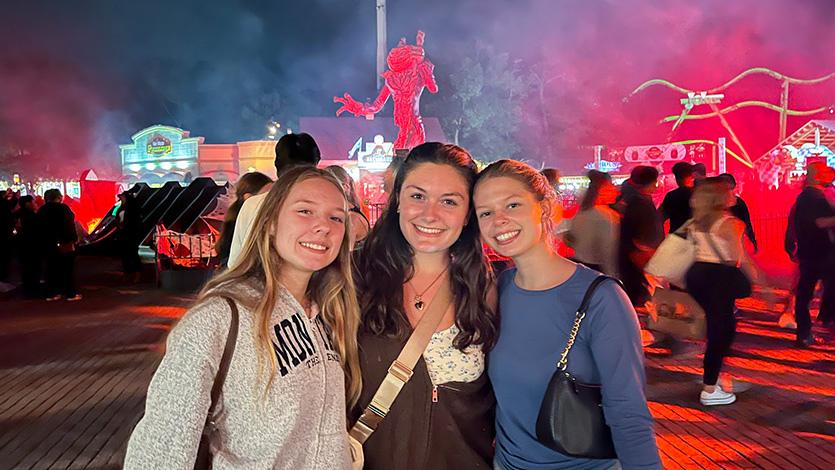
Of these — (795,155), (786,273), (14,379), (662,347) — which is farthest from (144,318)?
(795,155)

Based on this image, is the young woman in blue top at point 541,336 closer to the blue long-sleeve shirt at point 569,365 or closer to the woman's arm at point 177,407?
the blue long-sleeve shirt at point 569,365

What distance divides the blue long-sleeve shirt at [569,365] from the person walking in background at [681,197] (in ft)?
19.5

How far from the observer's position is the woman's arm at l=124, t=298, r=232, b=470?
1.35m

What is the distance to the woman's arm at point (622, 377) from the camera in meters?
1.66

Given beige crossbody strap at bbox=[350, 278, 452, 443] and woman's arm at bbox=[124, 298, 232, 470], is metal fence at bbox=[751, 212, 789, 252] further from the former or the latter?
woman's arm at bbox=[124, 298, 232, 470]

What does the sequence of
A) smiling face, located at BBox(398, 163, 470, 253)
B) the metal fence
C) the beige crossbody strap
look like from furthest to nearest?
the metal fence < smiling face, located at BBox(398, 163, 470, 253) < the beige crossbody strap

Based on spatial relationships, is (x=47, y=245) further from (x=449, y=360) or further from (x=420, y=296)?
(x=449, y=360)

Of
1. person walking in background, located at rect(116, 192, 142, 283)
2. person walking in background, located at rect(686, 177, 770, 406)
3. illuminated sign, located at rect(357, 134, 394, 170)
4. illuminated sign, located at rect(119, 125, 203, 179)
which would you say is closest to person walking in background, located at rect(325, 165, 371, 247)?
person walking in background, located at rect(686, 177, 770, 406)

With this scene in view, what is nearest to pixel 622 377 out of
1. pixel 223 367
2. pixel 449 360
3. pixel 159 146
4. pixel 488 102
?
pixel 449 360

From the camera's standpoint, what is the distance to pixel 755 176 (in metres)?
24.0

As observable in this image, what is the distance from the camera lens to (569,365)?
176cm

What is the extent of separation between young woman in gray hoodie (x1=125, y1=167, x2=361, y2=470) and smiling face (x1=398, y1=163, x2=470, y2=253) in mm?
313

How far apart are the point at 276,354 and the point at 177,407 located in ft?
0.92

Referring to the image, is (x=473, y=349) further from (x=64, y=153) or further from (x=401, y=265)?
(x=64, y=153)
